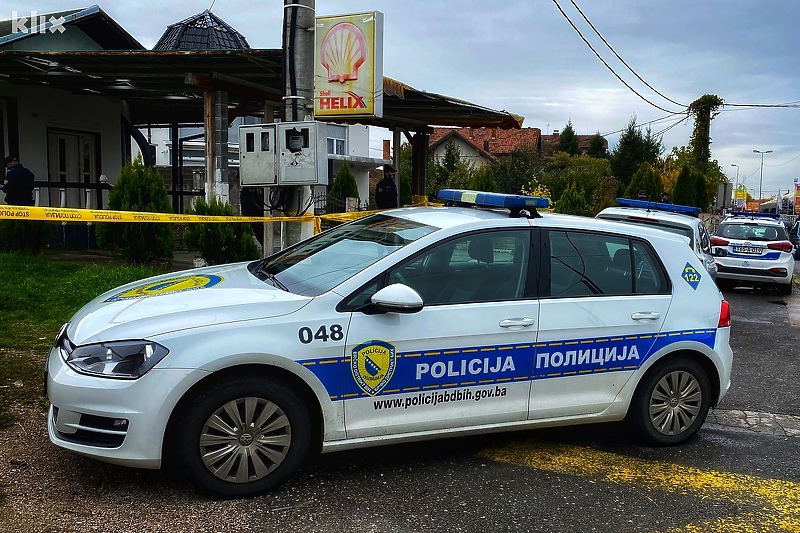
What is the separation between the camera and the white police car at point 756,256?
13859mm

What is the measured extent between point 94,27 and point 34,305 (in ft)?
32.4

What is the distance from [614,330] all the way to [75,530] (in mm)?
3280

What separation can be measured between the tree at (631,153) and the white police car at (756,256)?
2965cm

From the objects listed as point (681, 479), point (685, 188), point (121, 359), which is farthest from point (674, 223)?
point (685, 188)

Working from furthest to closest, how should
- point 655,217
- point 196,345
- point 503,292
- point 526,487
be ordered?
1. point 655,217
2. point 503,292
3. point 526,487
4. point 196,345

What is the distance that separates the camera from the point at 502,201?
16.4ft

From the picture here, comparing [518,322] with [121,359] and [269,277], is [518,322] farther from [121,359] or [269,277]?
[121,359]

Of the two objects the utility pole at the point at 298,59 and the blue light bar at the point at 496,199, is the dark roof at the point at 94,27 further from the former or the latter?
the blue light bar at the point at 496,199

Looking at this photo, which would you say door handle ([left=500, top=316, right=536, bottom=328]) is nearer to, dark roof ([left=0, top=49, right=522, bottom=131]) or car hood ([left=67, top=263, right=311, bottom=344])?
car hood ([left=67, top=263, right=311, bottom=344])

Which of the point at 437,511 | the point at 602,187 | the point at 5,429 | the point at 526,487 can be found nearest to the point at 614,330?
the point at 526,487

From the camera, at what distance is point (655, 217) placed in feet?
34.0

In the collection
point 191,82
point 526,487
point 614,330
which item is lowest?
point 526,487

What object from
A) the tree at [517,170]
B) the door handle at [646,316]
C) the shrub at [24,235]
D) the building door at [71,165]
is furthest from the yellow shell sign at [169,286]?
the tree at [517,170]

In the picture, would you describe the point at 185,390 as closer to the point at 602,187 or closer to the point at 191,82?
the point at 191,82
